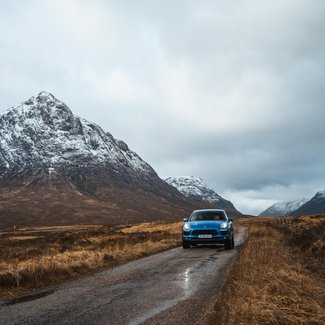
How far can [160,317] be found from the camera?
6398 mm

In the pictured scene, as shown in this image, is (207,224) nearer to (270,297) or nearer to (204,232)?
(204,232)

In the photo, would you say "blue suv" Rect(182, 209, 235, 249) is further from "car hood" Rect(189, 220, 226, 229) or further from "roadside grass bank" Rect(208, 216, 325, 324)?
"roadside grass bank" Rect(208, 216, 325, 324)

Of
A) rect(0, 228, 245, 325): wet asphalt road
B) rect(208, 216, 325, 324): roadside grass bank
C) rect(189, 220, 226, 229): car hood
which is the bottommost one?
rect(0, 228, 245, 325): wet asphalt road

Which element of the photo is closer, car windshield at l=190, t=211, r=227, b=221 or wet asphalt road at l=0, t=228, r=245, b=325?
wet asphalt road at l=0, t=228, r=245, b=325

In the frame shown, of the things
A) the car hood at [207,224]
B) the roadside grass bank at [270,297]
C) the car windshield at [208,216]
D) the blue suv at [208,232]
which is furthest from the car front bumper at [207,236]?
the roadside grass bank at [270,297]

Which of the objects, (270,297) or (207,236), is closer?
(270,297)

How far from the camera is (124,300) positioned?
7.69 meters

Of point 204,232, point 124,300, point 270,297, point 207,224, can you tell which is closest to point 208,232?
point 204,232

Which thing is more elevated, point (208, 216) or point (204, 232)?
point (208, 216)

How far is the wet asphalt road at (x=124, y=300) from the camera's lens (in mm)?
6387

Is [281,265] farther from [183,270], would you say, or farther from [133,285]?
[133,285]

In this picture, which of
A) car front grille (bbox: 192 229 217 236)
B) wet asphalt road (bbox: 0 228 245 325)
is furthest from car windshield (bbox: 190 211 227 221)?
wet asphalt road (bbox: 0 228 245 325)

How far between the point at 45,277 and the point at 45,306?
3391mm

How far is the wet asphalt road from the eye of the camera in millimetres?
6387
